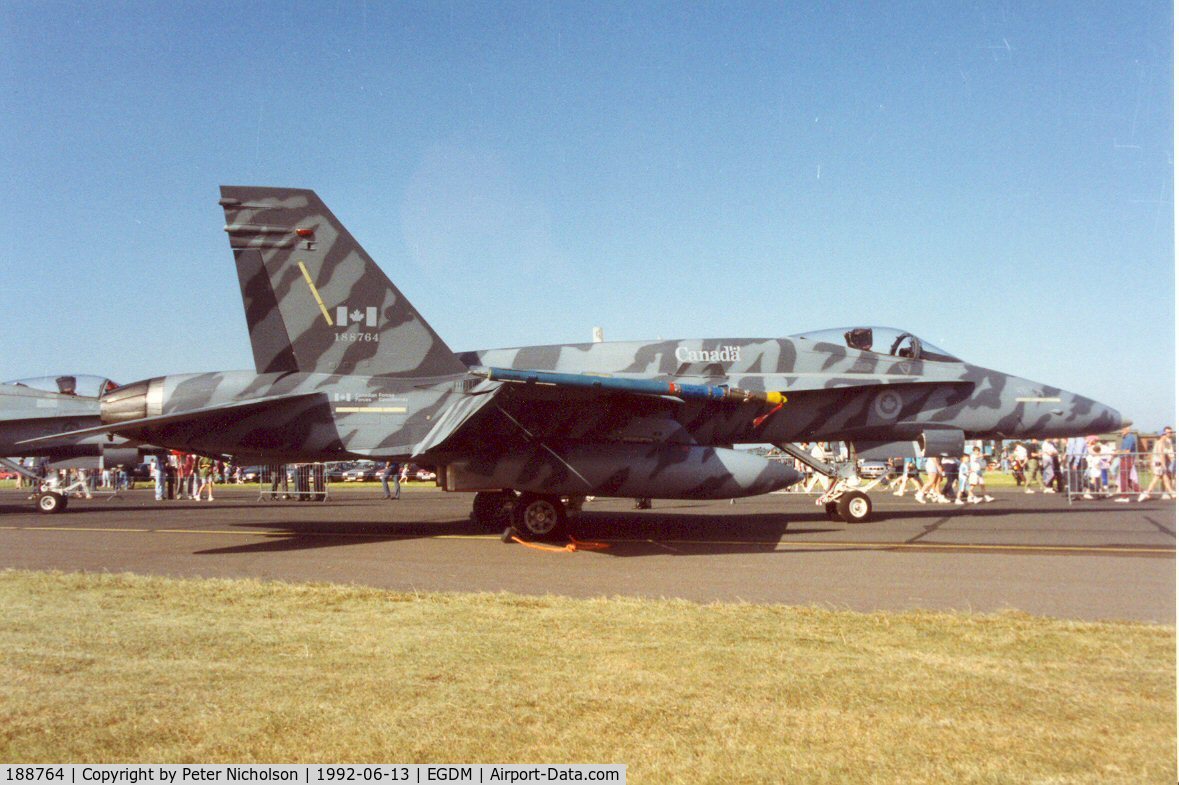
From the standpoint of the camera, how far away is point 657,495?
11.5 m

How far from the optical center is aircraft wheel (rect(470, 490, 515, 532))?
46.4ft

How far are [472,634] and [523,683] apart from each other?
135 cm

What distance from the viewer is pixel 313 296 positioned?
12.3 metres

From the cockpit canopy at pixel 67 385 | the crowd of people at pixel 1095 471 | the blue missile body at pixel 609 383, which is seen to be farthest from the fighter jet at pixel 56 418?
the crowd of people at pixel 1095 471

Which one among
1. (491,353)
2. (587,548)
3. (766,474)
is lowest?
(587,548)

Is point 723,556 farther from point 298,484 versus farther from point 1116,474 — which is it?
point 298,484

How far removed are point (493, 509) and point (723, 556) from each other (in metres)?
5.30

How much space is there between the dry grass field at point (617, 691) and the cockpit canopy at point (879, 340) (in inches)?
333

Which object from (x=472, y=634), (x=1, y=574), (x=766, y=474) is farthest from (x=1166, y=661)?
(x=1, y=574)

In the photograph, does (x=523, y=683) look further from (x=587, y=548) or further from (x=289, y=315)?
(x=289, y=315)

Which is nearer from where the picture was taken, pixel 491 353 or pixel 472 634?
pixel 472 634

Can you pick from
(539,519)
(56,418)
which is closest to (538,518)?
(539,519)

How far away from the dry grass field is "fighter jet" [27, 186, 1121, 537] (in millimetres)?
4952

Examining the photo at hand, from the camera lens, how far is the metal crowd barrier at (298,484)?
27078 mm
